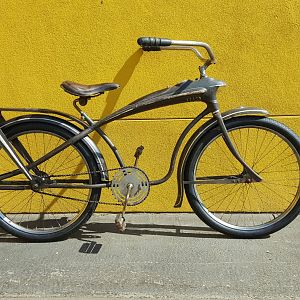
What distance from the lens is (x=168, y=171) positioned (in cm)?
375

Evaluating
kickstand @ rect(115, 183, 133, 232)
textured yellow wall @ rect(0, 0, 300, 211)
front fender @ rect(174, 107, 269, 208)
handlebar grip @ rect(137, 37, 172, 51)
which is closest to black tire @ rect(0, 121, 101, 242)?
kickstand @ rect(115, 183, 133, 232)

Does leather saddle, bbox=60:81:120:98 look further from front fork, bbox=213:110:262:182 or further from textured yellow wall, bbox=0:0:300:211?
front fork, bbox=213:110:262:182

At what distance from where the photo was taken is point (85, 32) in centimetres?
388

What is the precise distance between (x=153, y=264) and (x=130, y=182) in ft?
2.03

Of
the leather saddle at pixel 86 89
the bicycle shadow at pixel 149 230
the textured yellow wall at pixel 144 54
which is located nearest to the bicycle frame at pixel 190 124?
the leather saddle at pixel 86 89

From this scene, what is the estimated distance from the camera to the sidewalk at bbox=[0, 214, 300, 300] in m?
3.01

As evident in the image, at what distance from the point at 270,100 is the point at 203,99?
0.84 m

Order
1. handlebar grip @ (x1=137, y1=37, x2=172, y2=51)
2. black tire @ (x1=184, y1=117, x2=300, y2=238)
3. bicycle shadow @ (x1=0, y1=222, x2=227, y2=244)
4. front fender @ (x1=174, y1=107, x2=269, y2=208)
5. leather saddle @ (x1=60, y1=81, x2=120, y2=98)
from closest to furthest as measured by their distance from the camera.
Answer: handlebar grip @ (x1=137, y1=37, x2=172, y2=51), leather saddle @ (x1=60, y1=81, x2=120, y2=98), front fender @ (x1=174, y1=107, x2=269, y2=208), bicycle shadow @ (x1=0, y1=222, x2=227, y2=244), black tire @ (x1=184, y1=117, x2=300, y2=238)

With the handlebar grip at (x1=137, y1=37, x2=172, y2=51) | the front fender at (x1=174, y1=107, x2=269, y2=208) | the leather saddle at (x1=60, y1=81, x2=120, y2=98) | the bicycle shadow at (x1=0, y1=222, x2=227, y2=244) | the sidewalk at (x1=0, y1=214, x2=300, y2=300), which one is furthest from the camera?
the bicycle shadow at (x1=0, y1=222, x2=227, y2=244)

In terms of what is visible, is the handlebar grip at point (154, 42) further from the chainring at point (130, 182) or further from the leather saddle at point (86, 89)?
the chainring at point (130, 182)

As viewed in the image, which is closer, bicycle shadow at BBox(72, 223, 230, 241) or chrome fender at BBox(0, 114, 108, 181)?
chrome fender at BBox(0, 114, 108, 181)

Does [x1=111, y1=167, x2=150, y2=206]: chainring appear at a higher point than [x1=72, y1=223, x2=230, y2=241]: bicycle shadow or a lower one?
higher

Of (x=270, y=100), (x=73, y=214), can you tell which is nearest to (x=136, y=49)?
(x=270, y=100)

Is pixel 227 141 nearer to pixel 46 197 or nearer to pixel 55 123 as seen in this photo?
pixel 55 123
